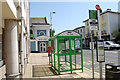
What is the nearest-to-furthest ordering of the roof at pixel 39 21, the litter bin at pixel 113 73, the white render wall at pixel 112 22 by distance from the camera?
the litter bin at pixel 113 73 → the roof at pixel 39 21 → the white render wall at pixel 112 22

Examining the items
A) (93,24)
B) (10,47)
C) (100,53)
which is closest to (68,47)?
(93,24)

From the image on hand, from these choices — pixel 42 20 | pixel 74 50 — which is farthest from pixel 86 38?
pixel 74 50

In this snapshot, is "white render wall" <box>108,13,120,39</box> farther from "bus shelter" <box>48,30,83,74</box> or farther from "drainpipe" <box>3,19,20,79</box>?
"drainpipe" <box>3,19,20,79</box>

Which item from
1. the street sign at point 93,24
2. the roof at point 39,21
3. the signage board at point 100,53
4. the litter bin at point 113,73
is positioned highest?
the roof at point 39,21

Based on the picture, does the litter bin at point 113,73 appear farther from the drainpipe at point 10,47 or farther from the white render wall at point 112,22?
the white render wall at point 112,22

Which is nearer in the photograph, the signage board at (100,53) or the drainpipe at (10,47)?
the drainpipe at (10,47)

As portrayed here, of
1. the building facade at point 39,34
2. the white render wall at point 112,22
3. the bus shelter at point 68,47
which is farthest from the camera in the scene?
the white render wall at point 112,22

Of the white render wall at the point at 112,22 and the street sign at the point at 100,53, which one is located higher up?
the white render wall at the point at 112,22

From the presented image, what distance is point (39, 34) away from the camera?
30.7 metres

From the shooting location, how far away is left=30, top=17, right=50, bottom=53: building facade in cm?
2805

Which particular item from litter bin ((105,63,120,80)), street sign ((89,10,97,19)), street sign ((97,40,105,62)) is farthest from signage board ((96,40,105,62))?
street sign ((89,10,97,19))

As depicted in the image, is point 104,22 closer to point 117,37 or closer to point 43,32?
point 117,37

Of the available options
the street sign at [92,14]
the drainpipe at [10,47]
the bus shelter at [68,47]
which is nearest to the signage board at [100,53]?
the street sign at [92,14]

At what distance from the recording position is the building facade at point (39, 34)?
1104 inches
